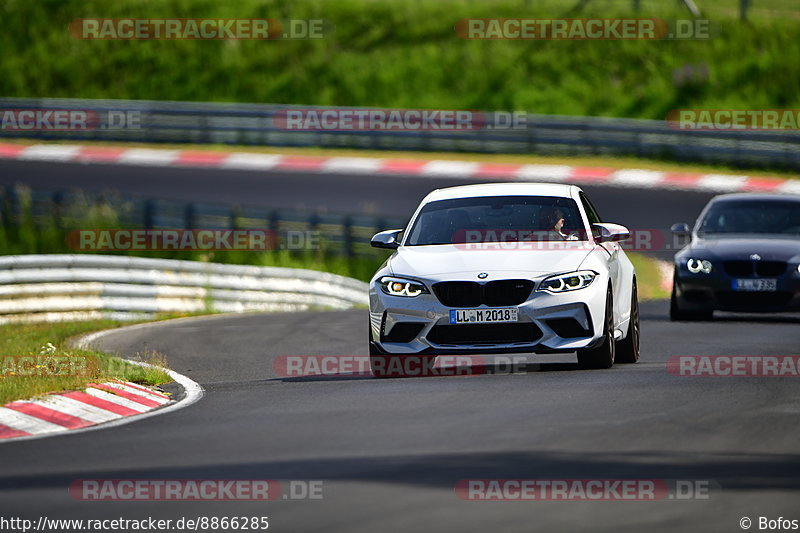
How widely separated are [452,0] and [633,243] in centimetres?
2401

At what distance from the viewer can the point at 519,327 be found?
11.6 m

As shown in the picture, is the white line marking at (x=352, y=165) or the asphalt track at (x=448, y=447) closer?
the asphalt track at (x=448, y=447)

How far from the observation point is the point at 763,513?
658 cm

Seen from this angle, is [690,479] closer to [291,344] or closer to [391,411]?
[391,411]

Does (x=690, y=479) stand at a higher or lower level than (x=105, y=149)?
lower

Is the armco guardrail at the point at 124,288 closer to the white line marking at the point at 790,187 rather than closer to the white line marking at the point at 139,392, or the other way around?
the white line marking at the point at 139,392

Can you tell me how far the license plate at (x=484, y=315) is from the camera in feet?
37.8

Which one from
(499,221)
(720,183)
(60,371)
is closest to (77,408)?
(60,371)

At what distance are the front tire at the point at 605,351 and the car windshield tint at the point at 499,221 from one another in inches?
32.5

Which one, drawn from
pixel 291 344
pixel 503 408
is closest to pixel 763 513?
pixel 503 408

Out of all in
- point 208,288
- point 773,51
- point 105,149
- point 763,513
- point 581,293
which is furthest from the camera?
point 773,51

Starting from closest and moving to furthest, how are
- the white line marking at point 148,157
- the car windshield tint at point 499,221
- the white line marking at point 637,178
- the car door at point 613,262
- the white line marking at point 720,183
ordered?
1. the car door at point 613,262
2. the car windshield tint at point 499,221
3. the white line marking at point 720,183
4. the white line marking at point 637,178
5. the white line marking at point 148,157

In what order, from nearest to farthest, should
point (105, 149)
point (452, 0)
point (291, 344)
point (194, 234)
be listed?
point (291, 344) < point (194, 234) < point (105, 149) < point (452, 0)

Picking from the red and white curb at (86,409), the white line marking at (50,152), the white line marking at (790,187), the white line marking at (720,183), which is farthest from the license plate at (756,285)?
the white line marking at (50,152)
